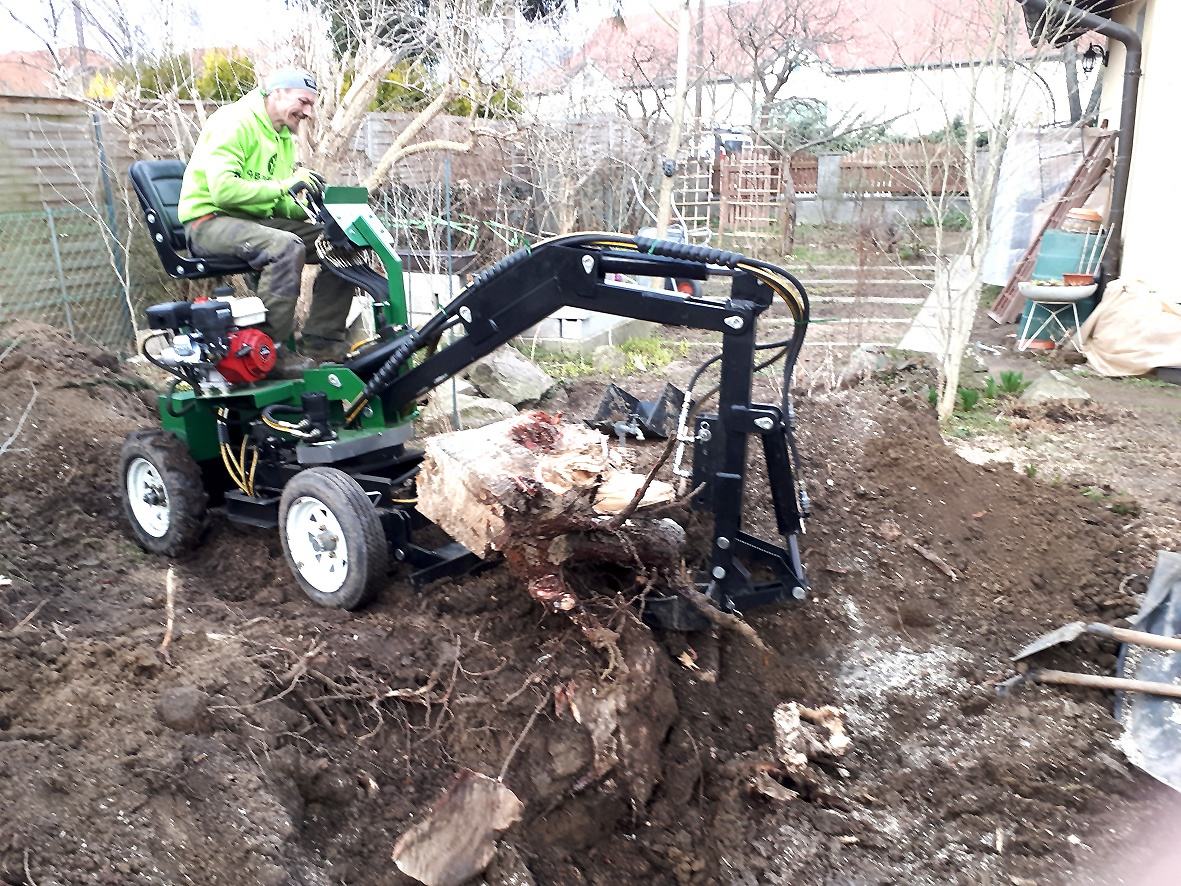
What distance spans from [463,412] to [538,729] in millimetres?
4363

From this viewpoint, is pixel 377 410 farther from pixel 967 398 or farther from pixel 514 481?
pixel 967 398

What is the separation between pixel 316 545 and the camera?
4570mm

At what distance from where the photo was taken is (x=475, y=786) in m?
3.38

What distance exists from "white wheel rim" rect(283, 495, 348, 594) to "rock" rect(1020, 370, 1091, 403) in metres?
6.26

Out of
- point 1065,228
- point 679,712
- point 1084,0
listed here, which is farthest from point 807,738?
point 1084,0

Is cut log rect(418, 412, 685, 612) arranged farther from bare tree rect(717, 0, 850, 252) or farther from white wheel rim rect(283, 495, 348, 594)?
bare tree rect(717, 0, 850, 252)

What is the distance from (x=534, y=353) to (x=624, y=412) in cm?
423

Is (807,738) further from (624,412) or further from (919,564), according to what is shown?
(624,412)

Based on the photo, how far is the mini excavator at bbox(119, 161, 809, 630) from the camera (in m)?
3.93

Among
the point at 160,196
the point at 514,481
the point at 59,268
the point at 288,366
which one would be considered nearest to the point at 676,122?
the point at 59,268

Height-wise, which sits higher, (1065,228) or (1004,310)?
(1065,228)

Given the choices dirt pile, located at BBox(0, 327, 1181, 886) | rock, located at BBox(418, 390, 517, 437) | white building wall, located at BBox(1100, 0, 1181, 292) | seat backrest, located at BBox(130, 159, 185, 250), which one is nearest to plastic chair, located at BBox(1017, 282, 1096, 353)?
white building wall, located at BBox(1100, 0, 1181, 292)

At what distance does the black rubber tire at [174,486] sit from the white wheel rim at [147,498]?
0.03 metres

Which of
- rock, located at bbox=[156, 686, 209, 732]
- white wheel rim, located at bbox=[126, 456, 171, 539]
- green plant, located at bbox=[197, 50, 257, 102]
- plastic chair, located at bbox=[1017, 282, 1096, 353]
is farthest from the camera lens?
green plant, located at bbox=[197, 50, 257, 102]
